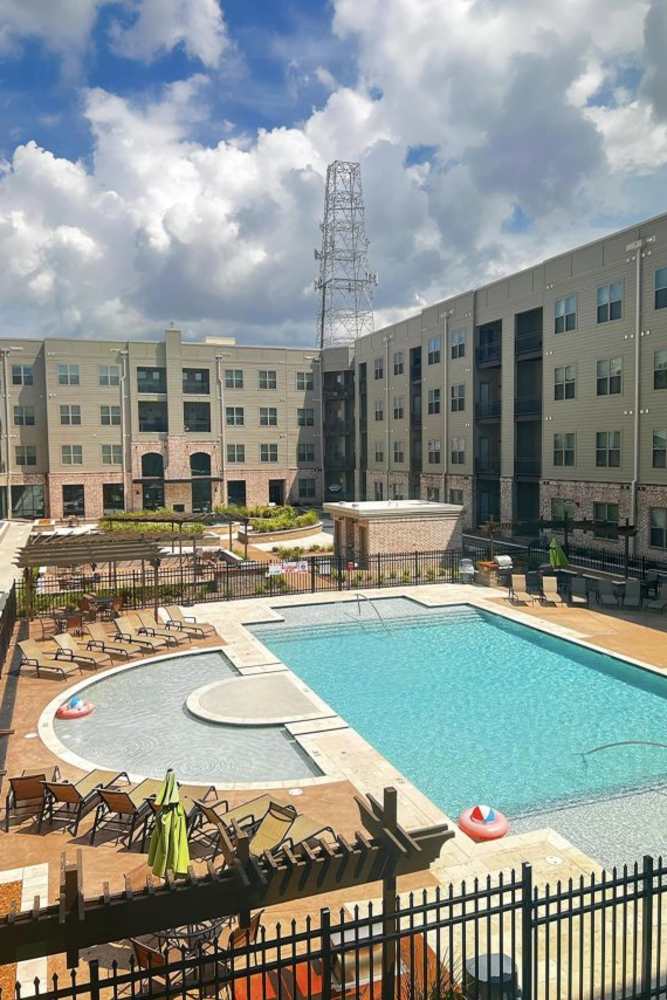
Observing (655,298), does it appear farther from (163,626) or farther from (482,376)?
(163,626)

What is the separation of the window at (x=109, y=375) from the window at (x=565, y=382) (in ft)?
119

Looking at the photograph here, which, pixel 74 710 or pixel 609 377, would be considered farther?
pixel 609 377

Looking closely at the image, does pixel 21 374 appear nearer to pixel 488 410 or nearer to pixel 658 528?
pixel 488 410

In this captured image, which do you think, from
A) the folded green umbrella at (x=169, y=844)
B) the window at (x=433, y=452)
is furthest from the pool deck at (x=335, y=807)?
the window at (x=433, y=452)

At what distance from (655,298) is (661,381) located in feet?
11.8

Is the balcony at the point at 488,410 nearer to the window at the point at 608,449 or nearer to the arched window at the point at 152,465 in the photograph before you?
the window at the point at 608,449

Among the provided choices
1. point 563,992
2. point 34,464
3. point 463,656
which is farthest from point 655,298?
point 34,464

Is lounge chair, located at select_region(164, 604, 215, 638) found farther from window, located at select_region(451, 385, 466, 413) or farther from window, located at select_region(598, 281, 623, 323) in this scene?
window, located at select_region(451, 385, 466, 413)

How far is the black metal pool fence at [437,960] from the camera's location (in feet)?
17.3

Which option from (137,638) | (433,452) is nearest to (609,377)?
(433,452)

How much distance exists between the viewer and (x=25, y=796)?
11.1 meters

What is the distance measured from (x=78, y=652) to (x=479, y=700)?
35.8ft

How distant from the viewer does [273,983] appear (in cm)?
685

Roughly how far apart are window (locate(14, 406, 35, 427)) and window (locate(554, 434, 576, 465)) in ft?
135
